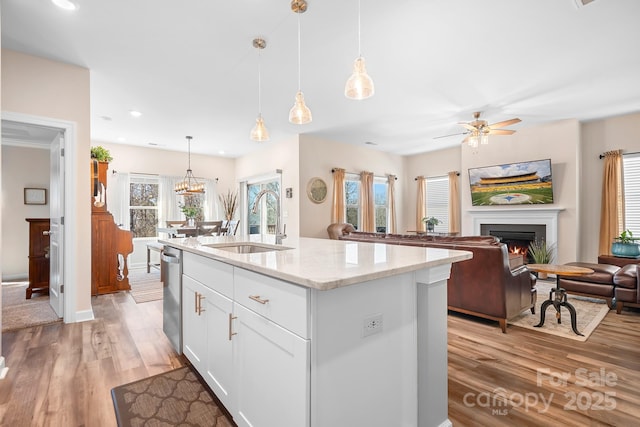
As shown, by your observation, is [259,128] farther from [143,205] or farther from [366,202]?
[143,205]

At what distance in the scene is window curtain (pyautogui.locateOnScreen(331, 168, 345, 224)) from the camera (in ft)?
21.2

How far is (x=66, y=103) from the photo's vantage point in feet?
10.4

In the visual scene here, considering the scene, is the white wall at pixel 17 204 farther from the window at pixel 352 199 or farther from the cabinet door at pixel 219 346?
the window at pixel 352 199

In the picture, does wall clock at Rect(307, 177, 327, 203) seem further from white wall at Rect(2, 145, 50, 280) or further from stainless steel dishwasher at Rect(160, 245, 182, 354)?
white wall at Rect(2, 145, 50, 280)

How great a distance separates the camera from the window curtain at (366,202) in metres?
6.95

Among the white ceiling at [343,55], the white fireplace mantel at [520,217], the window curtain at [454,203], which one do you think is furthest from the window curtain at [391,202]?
the white ceiling at [343,55]

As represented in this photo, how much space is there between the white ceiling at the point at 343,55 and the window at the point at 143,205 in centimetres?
195

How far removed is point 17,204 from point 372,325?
6963mm

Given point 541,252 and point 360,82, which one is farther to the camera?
point 541,252

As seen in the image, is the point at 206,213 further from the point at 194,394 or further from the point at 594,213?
the point at 594,213

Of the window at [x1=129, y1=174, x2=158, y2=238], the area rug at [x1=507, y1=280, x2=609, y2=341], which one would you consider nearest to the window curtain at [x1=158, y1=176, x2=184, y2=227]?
the window at [x1=129, y1=174, x2=158, y2=238]

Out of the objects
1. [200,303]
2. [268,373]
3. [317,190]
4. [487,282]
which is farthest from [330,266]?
[317,190]

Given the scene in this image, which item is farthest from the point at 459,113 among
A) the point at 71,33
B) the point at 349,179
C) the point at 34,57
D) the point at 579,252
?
the point at 34,57

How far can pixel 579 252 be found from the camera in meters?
5.20
